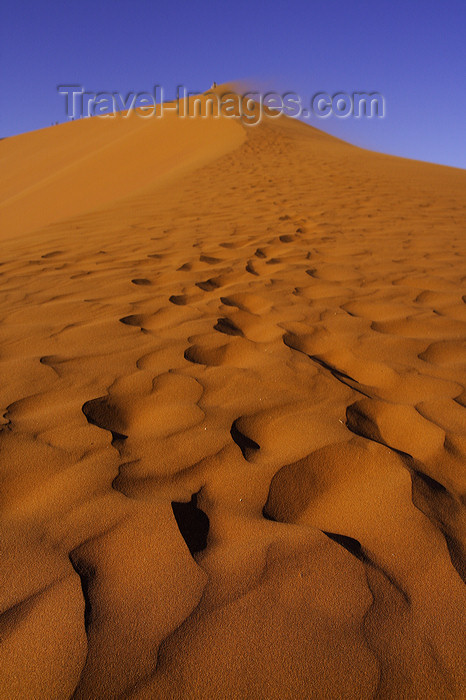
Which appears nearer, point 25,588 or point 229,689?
point 229,689

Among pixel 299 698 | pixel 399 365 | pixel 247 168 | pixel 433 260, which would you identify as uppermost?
pixel 247 168

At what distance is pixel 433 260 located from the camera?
377 centimetres

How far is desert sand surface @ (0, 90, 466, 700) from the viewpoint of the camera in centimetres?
90

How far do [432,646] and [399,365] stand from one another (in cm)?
130

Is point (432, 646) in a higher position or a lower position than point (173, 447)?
lower

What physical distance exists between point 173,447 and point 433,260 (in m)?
3.09

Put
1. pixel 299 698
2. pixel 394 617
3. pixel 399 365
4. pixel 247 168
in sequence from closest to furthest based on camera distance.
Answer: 1. pixel 299 698
2. pixel 394 617
3. pixel 399 365
4. pixel 247 168

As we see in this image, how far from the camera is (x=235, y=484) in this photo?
1.36 m

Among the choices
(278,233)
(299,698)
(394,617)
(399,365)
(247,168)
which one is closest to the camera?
(299,698)

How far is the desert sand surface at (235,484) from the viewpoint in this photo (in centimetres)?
90

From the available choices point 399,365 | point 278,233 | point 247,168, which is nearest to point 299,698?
point 399,365

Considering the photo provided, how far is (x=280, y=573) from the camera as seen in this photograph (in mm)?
1075

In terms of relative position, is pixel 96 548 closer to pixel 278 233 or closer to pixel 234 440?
pixel 234 440

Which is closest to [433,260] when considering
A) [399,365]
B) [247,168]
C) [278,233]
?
[278,233]
